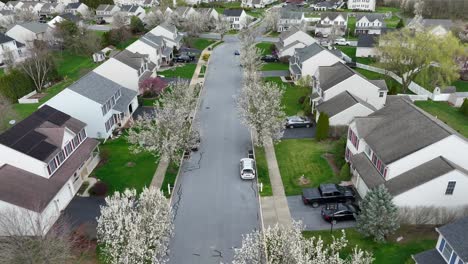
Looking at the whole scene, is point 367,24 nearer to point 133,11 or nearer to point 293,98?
point 293,98

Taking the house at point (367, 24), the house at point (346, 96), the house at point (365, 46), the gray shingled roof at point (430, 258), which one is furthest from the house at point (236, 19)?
the gray shingled roof at point (430, 258)

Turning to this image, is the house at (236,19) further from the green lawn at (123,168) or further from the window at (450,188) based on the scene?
the window at (450,188)

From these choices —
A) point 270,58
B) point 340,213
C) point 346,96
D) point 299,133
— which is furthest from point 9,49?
point 340,213

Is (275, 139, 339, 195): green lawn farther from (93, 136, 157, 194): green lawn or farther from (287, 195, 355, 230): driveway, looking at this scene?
(93, 136, 157, 194): green lawn

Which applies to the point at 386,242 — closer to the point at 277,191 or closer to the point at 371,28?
the point at 277,191

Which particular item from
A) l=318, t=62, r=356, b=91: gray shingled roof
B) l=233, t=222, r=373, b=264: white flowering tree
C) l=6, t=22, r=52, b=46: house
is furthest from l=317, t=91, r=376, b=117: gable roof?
l=6, t=22, r=52, b=46: house
